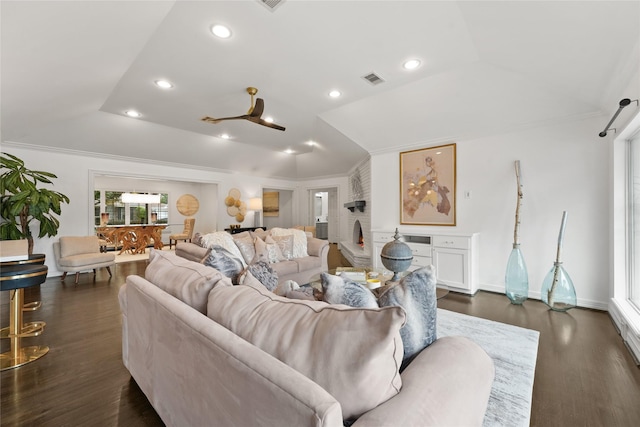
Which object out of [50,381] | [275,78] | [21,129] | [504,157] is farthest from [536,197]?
[21,129]

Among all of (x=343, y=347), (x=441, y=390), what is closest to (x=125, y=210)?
(x=343, y=347)

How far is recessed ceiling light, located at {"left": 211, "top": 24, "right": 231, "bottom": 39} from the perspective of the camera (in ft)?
7.98

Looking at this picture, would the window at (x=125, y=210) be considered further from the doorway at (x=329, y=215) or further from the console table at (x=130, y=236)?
the doorway at (x=329, y=215)

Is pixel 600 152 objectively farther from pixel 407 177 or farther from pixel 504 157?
pixel 407 177

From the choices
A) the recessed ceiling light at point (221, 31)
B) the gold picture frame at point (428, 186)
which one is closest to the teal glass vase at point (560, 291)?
the gold picture frame at point (428, 186)

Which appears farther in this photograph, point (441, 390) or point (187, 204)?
point (187, 204)

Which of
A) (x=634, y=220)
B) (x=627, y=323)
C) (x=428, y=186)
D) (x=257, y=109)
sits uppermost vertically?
(x=257, y=109)

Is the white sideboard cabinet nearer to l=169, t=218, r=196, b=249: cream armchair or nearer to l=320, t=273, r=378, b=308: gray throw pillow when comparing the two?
l=320, t=273, r=378, b=308: gray throw pillow

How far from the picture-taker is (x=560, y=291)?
10.4ft

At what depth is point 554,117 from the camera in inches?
132

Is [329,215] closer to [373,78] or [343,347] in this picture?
[373,78]

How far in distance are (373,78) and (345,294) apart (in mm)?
3195

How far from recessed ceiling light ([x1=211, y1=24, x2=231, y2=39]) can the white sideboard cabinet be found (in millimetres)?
3538

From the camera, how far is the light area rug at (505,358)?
153cm
